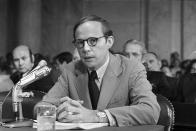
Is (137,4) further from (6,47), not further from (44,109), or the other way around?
(44,109)

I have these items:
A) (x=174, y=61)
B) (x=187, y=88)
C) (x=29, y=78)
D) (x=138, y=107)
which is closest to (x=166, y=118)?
(x=138, y=107)

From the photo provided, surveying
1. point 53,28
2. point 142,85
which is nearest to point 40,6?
point 53,28

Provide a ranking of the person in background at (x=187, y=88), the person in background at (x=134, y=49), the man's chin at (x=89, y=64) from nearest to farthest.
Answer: the man's chin at (x=89, y=64)
the person in background at (x=187, y=88)
the person in background at (x=134, y=49)

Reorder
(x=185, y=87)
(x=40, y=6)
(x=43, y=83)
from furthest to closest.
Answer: (x=40, y=6) → (x=185, y=87) → (x=43, y=83)

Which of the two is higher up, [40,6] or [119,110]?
[40,6]

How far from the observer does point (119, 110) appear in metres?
2.31

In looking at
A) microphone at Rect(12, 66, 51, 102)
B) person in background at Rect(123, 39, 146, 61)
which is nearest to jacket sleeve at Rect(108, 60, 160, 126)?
microphone at Rect(12, 66, 51, 102)

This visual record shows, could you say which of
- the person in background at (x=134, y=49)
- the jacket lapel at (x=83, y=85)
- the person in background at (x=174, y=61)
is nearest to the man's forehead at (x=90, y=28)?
the jacket lapel at (x=83, y=85)

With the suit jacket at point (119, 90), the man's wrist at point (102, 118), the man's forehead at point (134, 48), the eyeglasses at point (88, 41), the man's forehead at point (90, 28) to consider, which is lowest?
the man's wrist at point (102, 118)

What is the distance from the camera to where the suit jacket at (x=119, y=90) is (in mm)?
2318

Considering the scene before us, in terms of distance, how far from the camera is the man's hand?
230 centimetres

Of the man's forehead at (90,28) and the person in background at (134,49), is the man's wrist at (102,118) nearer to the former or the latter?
the man's forehead at (90,28)

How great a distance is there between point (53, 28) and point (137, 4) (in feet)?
7.60

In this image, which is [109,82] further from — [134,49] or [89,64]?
[134,49]
